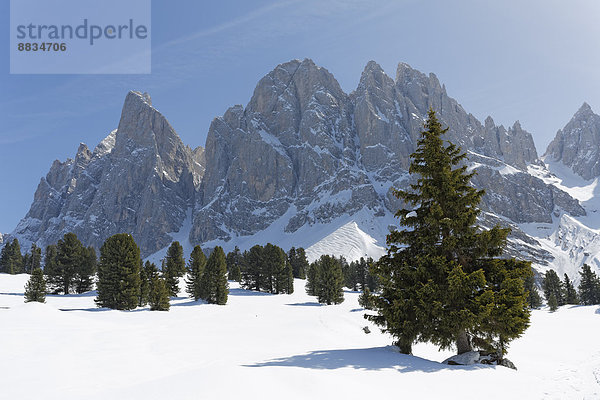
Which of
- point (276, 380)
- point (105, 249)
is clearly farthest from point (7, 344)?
point (105, 249)

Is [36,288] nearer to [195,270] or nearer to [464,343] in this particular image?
[195,270]

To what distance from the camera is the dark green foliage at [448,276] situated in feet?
44.2

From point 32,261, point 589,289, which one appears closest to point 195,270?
Answer: point 32,261

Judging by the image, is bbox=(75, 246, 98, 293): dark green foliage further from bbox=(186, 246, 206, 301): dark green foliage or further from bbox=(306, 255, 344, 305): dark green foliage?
bbox=(306, 255, 344, 305): dark green foliage

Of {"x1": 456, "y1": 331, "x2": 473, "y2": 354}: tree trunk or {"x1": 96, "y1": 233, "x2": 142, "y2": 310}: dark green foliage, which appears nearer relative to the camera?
{"x1": 456, "y1": 331, "x2": 473, "y2": 354}: tree trunk

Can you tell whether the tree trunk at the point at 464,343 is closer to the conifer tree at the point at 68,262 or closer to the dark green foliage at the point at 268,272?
the dark green foliage at the point at 268,272

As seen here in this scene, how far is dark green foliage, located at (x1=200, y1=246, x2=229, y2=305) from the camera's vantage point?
4612 cm

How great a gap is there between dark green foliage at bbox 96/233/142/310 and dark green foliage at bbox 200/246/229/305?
9157 millimetres

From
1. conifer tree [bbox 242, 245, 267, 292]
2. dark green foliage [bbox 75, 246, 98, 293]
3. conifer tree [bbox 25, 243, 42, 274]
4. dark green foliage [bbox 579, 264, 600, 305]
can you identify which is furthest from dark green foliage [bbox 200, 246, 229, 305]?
dark green foliage [bbox 579, 264, 600, 305]

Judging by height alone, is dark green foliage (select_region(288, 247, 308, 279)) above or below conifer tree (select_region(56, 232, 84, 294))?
below

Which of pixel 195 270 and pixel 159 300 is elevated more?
pixel 195 270

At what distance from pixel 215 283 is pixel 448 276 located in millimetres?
38194

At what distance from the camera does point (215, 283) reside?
4656 cm

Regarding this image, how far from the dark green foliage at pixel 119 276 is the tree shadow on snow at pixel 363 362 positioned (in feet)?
99.8
